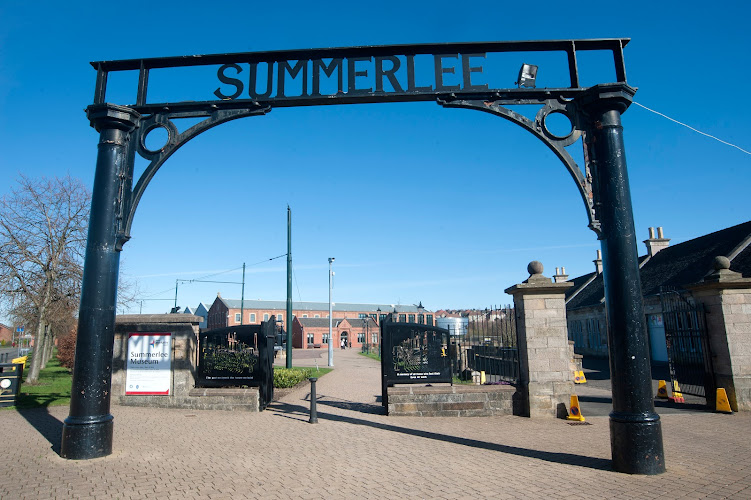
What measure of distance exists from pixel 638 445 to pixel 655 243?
32.2m

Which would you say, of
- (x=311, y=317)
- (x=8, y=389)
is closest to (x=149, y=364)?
(x=8, y=389)

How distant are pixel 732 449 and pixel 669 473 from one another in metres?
1.92

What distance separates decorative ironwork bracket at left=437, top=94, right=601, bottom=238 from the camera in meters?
6.29

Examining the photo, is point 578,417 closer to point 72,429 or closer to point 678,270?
point 72,429

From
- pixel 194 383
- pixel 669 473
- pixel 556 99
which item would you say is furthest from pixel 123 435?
pixel 556 99

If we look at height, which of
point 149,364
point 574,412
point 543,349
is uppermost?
point 543,349

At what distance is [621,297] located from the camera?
5785mm

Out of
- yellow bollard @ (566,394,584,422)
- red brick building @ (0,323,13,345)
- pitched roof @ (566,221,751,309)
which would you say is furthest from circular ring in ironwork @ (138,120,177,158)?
red brick building @ (0,323,13,345)

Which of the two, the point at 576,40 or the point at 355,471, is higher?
the point at 576,40

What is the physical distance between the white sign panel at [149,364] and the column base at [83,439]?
420 cm

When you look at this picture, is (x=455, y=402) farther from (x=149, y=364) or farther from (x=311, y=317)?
(x=311, y=317)

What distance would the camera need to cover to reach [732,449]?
21.1ft

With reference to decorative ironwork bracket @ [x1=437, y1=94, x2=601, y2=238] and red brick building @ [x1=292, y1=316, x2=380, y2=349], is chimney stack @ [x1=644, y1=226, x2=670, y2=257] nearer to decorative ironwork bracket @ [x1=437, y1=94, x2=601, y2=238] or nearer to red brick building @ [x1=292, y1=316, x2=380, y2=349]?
decorative ironwork bracket @ [x1=437, y1=94, x2=601, y2=238]

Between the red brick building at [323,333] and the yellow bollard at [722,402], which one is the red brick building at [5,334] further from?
the yellow bollard at [722,402]
